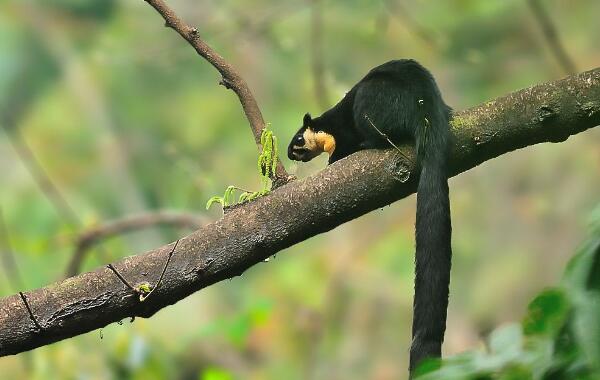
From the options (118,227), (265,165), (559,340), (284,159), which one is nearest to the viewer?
(559,340)

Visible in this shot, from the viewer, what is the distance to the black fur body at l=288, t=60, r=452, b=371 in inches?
64.5

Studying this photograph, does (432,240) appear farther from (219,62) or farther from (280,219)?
(219,62)

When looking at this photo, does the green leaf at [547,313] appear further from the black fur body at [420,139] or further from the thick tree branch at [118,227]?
the thick tree branch at [118,227]

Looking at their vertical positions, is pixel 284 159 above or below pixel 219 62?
above

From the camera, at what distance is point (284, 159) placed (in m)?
4.77

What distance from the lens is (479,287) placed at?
15.4 ft

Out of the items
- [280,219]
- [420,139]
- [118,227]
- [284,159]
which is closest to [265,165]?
[280,219]

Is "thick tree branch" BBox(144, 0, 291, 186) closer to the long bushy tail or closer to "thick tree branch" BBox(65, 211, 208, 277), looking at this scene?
the long bushy tail

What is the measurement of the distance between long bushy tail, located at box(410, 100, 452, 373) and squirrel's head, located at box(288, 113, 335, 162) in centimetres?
80

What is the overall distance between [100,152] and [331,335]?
205 centimetres

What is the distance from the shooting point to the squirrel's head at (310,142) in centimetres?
275

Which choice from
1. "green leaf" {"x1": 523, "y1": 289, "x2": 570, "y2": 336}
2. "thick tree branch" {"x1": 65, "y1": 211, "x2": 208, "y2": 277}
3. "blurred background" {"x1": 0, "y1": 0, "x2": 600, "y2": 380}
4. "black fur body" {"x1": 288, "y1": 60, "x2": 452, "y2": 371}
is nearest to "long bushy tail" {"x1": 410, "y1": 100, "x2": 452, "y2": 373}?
"black fur body" {"x1": 288, "y1": 60, "x2": 452, "y2": 371}

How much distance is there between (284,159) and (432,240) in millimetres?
3036

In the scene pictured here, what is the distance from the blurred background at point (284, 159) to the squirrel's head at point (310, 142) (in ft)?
5.03
